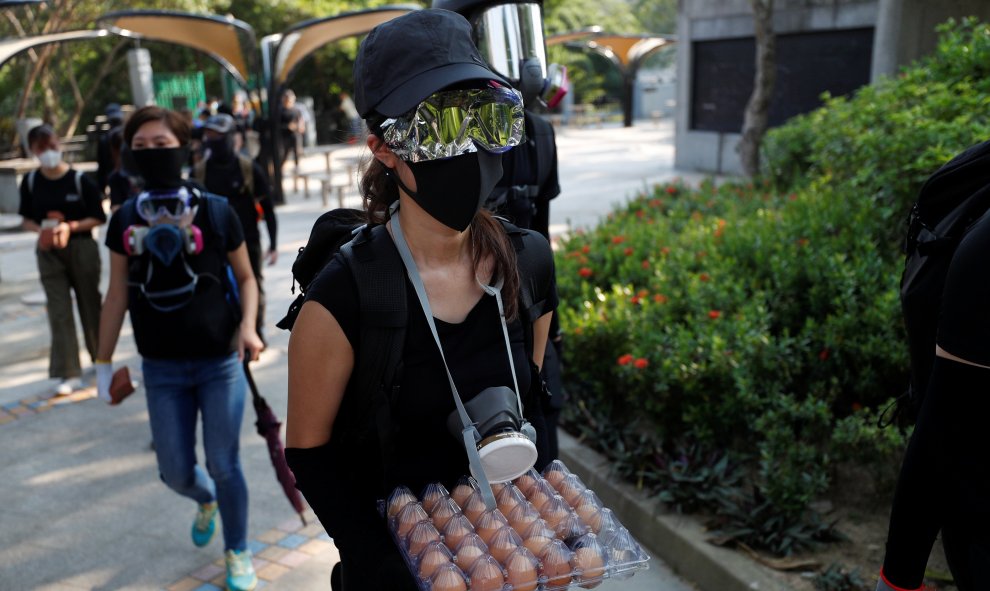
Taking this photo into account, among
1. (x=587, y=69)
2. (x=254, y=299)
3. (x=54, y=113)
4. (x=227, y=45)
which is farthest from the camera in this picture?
(x=587, y=69)

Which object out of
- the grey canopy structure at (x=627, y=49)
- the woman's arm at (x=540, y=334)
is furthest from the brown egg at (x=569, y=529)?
the grey canopy structure at (x=627, y=49)

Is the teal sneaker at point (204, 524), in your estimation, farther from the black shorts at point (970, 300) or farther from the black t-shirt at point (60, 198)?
the black shorts at point (970, 300)

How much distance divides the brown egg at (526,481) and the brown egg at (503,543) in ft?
0.52

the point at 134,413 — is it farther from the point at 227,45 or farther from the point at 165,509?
the point at 227,45

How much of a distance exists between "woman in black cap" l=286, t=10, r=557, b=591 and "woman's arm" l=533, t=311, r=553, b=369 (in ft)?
1.00

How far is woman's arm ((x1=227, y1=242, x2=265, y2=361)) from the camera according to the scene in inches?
149

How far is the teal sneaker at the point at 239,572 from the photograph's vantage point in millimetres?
3895

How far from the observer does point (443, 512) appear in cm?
187

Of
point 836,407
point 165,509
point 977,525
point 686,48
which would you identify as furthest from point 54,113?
point 977,525

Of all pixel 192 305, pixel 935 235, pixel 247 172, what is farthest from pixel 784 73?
pixel 935 235

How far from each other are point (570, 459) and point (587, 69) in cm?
4128

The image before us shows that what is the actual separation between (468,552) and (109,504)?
3.74m

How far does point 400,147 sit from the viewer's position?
75.2 inches

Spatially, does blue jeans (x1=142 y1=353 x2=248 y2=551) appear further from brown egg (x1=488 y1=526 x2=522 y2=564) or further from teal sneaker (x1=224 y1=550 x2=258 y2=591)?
brown egg (x1=488 y1=526 x2=522 y2=564)
